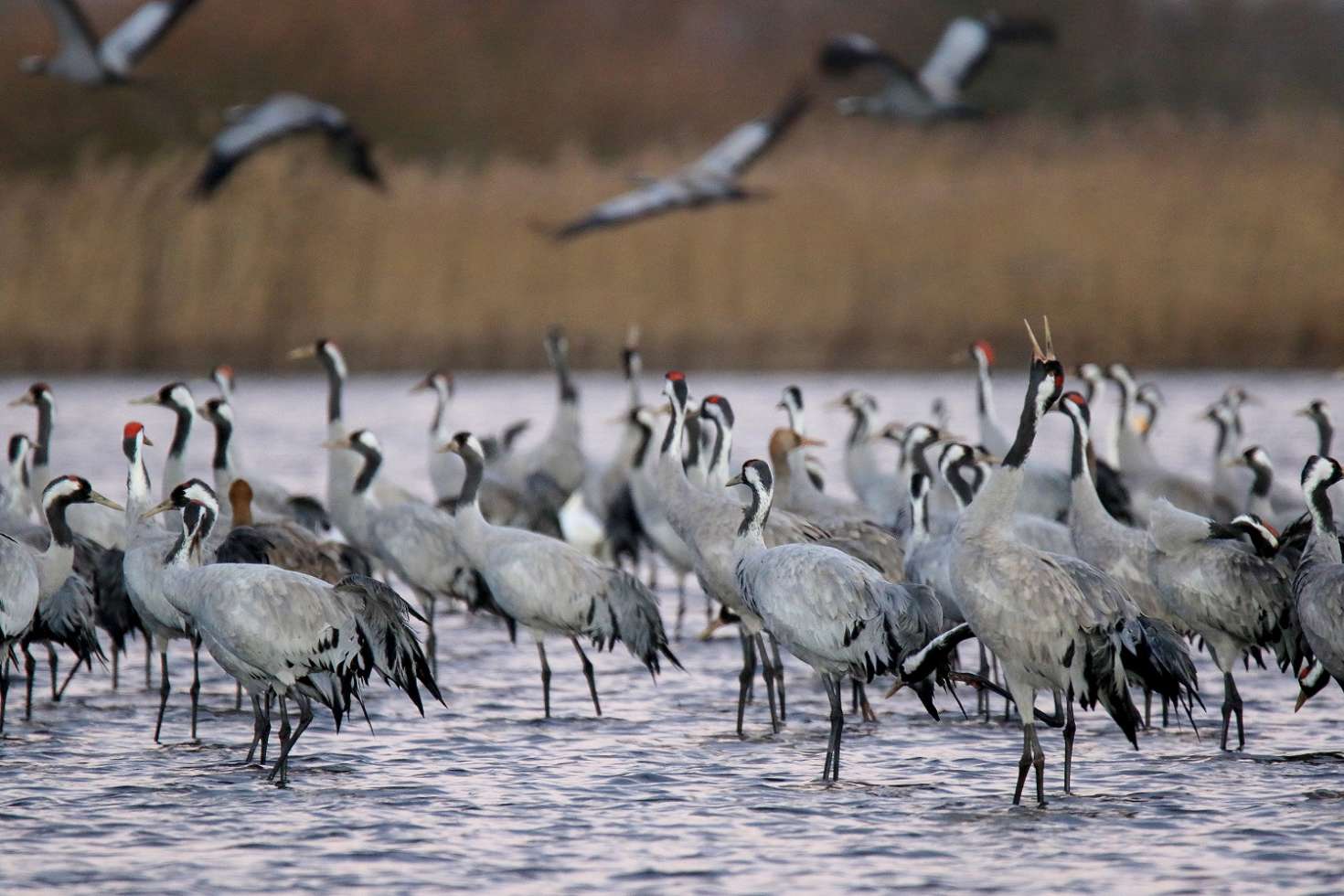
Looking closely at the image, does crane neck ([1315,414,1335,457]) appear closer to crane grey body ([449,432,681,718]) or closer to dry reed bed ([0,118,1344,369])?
crane grey body ([449,432,681,718])

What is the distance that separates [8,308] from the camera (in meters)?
22.4

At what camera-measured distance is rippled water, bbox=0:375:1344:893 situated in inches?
230

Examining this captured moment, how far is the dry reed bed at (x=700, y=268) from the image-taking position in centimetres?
2284

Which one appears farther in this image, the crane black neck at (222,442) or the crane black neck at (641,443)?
the crane black neck at (641,443)

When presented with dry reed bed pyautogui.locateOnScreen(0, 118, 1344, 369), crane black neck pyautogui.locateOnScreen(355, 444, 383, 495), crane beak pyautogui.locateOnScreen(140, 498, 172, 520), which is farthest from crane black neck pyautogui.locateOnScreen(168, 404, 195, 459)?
dry reed bed pyautogui.locateOnScreen(0, 118, 1344, 369)

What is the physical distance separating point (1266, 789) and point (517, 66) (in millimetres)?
32704

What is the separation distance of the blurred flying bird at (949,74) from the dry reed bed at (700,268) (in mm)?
5489

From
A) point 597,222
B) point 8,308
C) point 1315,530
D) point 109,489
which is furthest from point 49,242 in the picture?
point 1315,530

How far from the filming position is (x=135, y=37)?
1501 centimetres

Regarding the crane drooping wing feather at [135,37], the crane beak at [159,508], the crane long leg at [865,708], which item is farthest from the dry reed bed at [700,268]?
the crane beak at [159,508]

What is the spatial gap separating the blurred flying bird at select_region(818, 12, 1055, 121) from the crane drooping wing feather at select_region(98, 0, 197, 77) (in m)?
5.45

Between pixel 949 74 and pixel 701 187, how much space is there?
9.47 feet

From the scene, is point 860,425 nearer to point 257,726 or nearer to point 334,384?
point 334,384

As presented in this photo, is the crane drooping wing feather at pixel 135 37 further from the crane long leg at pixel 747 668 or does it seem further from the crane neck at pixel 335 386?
the crane long leg at pixel 747 668
